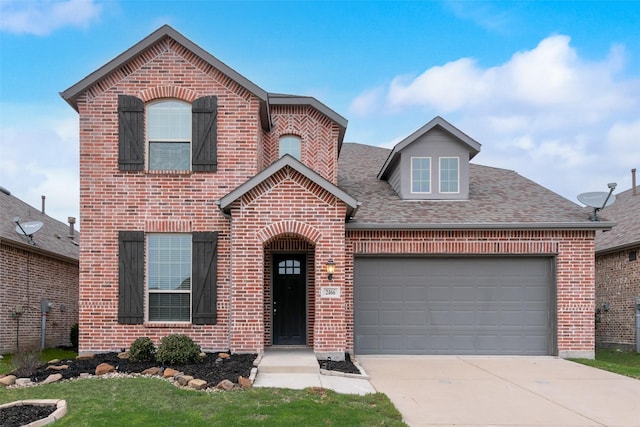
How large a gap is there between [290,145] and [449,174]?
4464 mm

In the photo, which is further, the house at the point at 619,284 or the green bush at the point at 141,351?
the house at the point at 619,284

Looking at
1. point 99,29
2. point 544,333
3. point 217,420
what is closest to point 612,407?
point 544,333

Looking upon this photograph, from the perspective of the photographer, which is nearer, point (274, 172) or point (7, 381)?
point (7, 381)

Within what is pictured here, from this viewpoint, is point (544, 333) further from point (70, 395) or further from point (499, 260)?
point (70, 395)

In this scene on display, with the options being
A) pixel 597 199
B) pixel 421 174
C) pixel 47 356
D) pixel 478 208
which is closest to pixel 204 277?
pixel 47 356

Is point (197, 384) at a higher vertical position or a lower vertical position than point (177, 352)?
lower

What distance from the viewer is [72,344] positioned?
16.3 metres

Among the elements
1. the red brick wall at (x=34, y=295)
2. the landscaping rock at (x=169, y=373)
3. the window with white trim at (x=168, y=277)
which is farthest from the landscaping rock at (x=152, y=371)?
the red brick wall at (x=34, y=295)

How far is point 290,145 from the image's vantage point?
1406 cm

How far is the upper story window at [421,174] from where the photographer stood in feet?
45.9

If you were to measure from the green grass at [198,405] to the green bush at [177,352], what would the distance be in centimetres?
128

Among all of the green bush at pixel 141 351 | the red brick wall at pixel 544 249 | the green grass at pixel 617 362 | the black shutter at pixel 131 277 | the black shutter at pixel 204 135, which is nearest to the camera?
the green bush at pixel 141 351

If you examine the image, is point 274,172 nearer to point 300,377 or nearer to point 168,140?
point 168,140

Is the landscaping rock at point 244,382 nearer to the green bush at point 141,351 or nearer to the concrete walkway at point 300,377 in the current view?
the concrete walkway at point 300,377
